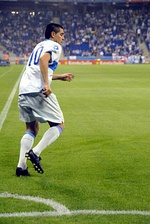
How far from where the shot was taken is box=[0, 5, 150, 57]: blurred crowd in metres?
80.9

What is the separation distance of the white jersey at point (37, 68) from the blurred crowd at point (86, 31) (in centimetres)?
7155

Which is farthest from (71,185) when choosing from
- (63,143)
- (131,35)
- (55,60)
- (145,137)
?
(131,35)

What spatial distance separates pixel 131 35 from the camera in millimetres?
82688

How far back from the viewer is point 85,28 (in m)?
85.5

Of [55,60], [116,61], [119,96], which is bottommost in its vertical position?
[116,61]

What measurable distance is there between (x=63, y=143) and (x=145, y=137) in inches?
69.7

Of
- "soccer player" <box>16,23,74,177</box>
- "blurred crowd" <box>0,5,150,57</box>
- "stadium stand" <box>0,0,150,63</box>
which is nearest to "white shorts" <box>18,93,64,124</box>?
"soccer player" <box>16,23,74,177</box>

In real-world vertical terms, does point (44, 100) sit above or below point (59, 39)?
below

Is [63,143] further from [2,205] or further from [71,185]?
[2,205]

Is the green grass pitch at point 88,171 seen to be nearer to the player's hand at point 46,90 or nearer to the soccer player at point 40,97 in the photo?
the soccer player at point 40,97

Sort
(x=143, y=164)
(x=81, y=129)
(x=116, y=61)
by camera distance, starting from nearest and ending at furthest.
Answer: (x=143, y=164) < (x=81, y=129) < (x=116, y=61)

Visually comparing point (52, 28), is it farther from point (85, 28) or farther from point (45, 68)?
point (85, 28)

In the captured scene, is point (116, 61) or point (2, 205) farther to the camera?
point (116, 61)

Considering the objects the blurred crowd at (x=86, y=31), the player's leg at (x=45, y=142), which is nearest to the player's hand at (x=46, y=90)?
the player's leg at (x=45, y=142)
